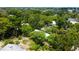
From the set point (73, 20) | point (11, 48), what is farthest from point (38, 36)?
point (73, 20)

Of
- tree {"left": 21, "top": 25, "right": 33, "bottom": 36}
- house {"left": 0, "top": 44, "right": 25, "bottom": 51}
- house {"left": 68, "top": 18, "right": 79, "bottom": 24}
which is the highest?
house {"left": 68, "top": 18, "right": 79, "bottom": 24}

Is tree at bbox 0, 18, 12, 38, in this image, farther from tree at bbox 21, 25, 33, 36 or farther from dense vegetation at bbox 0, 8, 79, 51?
tree at bbox 21, 25, 33, 36

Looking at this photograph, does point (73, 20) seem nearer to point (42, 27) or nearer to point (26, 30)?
point (42, 27)

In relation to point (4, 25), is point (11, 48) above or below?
below

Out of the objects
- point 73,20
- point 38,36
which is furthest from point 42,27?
point 73,20

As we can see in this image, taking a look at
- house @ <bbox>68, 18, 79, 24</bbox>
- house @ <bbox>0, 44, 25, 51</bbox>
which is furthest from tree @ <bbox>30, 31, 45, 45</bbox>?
house @ <bbox>68, 18, 79, 24</bbox>

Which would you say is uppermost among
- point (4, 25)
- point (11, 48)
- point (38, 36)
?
point (4, 25)
